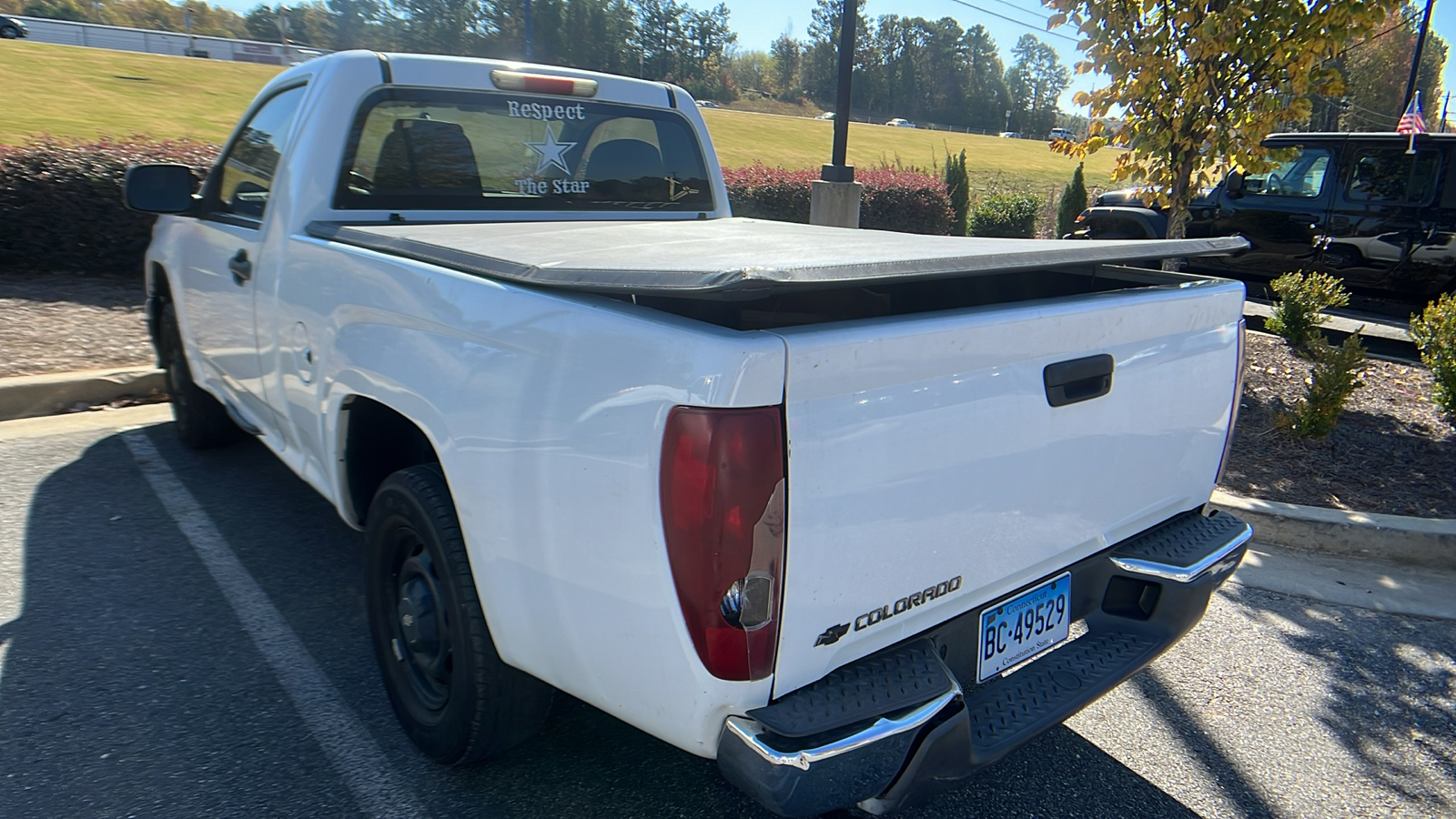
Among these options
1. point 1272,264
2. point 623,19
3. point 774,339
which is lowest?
point 1272,264

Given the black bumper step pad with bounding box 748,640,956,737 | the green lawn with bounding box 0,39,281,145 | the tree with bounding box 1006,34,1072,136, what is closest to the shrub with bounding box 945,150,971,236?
the green lawn with bounding box 0,39,281,145

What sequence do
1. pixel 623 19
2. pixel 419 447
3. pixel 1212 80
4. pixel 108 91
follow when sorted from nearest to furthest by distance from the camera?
pixel 419 447
pixel 1212 80
pixel 108 91
pixel 623 19

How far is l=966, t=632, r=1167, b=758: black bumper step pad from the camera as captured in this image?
2068 mm

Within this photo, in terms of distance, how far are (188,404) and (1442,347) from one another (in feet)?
23.6

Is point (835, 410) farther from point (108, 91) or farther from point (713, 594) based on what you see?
point (108, 91)

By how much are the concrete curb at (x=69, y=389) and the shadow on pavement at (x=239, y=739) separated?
224 cm

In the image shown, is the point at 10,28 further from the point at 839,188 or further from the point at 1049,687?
the point at 1049,687

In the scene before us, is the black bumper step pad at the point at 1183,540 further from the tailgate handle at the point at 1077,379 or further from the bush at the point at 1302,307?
the bush at the point at 1302,307

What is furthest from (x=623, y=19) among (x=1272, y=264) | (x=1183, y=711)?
(x=1183, y=711)

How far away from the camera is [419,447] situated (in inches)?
116

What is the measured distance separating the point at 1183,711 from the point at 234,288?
388 centimetres

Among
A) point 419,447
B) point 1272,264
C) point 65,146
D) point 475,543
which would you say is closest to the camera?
point 475,543

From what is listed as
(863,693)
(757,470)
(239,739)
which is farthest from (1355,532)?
(239,739)

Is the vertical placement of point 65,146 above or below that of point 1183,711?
above
